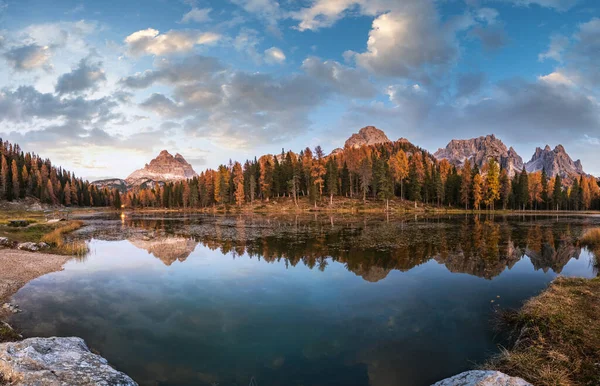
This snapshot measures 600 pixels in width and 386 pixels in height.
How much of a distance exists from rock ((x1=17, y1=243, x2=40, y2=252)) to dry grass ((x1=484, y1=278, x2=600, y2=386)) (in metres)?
42.4

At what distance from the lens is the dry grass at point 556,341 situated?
8473 mm

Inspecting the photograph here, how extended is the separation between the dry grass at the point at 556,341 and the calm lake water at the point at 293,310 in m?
1.25

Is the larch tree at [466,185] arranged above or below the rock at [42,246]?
above

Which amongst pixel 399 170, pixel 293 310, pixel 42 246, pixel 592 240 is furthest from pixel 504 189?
pixel 42 246

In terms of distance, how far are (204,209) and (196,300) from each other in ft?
423

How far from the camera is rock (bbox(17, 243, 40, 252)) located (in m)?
32.8

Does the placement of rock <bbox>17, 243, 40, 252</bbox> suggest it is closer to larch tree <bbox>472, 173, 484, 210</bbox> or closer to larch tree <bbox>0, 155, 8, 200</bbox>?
larch tree <bbox>472, 173, 484, 210</bbox>

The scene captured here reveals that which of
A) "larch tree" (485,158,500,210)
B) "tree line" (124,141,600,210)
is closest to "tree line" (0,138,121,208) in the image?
"tree line" (124,141,600,210)

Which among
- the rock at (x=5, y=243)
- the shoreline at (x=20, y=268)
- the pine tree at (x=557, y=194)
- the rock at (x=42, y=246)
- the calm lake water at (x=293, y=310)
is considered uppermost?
the pine tree at (x=557, y=194)

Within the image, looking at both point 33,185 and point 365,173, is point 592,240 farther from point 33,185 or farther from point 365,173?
point 33,185

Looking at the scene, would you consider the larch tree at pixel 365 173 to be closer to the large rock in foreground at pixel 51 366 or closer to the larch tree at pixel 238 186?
the larch tree at pixel 238 186

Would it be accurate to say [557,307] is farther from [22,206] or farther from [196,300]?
[22,206]

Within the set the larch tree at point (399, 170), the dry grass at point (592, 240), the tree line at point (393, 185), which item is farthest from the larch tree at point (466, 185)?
the dry grass at point (592, 240)

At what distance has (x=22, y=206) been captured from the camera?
140 meters
